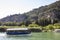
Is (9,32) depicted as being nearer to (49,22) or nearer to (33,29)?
(33,29)

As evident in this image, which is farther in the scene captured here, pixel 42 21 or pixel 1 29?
pixel 42 21

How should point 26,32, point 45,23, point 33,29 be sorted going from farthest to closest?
1. point 45,23
2. point 33,29
3. point 26,32

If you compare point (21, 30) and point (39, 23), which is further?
point (39, 23)

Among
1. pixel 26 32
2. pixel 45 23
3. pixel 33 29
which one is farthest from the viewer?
pixel 45 23

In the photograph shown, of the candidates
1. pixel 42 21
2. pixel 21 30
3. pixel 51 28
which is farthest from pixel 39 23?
pixel 21 30

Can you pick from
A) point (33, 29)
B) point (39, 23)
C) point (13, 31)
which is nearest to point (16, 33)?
point (13, 31)

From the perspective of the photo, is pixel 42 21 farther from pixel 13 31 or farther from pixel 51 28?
pixel 13 31

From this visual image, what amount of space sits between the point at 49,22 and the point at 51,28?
3736 cm

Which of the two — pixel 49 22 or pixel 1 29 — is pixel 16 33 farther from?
pixel 49 22

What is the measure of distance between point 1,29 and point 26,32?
39885 mm

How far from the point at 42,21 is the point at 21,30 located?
73.5 m

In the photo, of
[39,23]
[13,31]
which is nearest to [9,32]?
[13,31]

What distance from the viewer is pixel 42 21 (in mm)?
162875

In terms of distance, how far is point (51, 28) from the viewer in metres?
125
